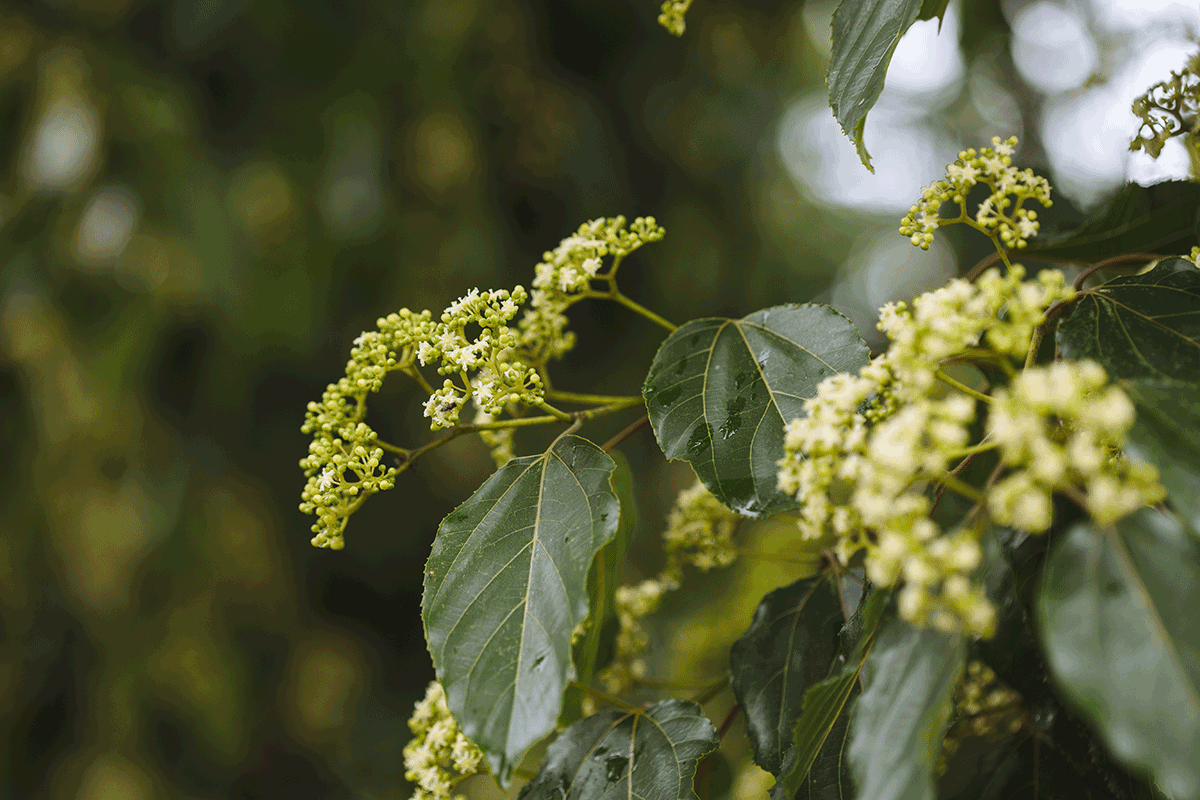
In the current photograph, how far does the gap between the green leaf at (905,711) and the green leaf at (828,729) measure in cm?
5

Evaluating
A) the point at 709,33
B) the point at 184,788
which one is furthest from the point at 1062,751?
the point at 709,33

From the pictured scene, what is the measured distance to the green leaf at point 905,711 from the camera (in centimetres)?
41

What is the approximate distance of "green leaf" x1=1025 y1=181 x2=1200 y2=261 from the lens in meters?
0.98

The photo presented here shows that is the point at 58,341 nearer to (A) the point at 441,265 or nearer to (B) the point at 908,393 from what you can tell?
(A) the point at 441,265

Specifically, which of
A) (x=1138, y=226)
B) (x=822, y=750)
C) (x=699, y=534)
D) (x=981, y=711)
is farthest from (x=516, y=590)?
(x=1138, y=226)

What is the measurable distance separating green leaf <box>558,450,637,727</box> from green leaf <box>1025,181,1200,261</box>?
71 cm

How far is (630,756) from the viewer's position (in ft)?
2.74

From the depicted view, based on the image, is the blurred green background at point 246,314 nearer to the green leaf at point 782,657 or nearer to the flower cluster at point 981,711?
the flower cluster at point 981,711

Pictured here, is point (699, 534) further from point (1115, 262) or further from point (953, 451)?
point (953, 451)

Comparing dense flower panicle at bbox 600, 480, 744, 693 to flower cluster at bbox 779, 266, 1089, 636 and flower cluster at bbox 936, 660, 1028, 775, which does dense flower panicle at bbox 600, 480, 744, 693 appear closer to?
flower cluster at bbox 936, 660, 1028, 775

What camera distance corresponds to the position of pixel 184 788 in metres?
2.60

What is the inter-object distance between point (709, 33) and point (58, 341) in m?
3.04

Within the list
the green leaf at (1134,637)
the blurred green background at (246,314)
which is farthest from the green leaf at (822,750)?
the blurred green background at (246,314)

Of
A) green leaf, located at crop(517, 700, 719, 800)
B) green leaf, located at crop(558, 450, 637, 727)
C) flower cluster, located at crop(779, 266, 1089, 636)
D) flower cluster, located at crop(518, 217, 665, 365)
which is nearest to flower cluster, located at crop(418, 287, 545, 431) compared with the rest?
flower cluster, located at crop(518, 217, 665, 365)
